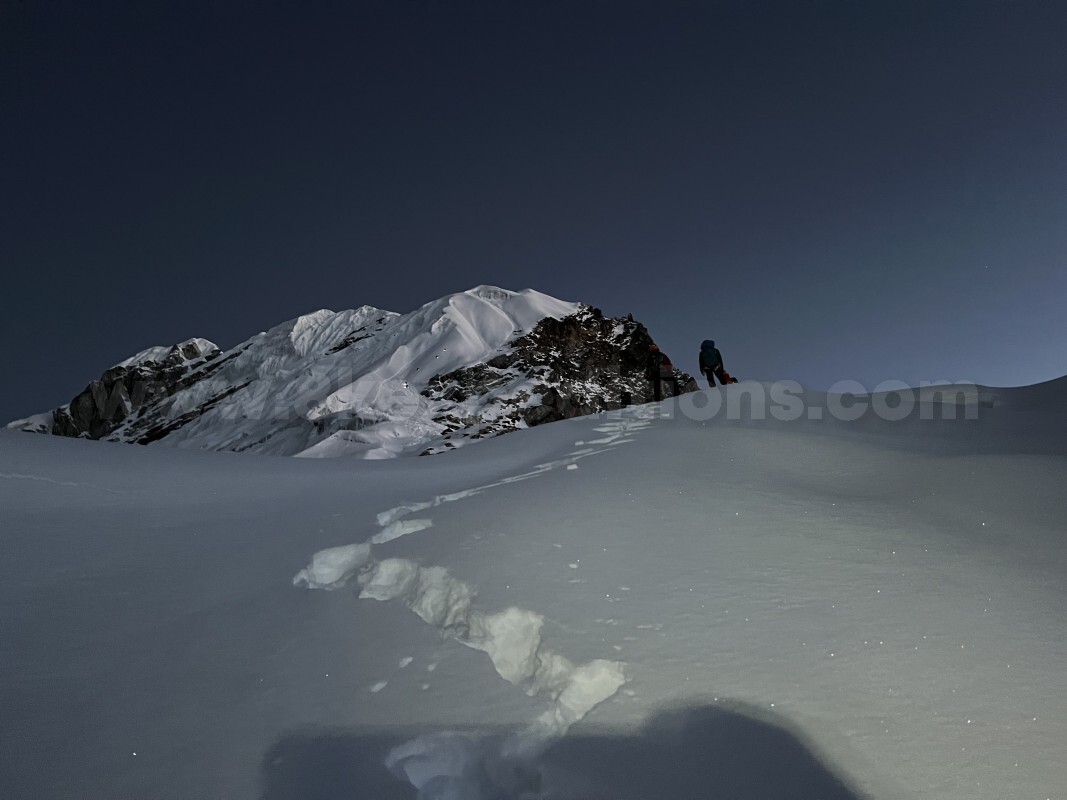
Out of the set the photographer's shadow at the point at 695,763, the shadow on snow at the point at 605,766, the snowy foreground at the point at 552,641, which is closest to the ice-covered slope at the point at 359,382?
the snowy foreground at the point at 552,641

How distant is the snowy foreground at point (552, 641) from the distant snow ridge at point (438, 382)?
8842cm

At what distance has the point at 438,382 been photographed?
440ft

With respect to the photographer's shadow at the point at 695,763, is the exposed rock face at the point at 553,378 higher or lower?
higher

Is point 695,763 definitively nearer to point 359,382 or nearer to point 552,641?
point 552,641

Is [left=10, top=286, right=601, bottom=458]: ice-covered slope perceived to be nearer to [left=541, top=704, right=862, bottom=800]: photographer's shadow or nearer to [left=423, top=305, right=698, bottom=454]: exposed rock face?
[left=423, top=305, right=698, bottom=454]: exposed rock face

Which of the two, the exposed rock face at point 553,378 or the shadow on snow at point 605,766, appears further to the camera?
the exposed rock face at point 553,378

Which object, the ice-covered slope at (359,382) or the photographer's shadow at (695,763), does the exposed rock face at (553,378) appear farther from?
the photographer's shadow at (695,763)

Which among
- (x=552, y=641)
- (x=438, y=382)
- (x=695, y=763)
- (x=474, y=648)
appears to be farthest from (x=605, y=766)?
(x=438, y=382)

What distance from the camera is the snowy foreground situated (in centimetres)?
177

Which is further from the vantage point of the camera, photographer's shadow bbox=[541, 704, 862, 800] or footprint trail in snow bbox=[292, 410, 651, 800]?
footprint trail in snow bbox=[292, 410, 651, 800]

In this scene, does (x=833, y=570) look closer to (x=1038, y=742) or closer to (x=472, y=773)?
(x=1038, y=742)

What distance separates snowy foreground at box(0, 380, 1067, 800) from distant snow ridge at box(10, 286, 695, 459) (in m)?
88.4

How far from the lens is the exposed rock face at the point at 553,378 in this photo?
12138 centimetres

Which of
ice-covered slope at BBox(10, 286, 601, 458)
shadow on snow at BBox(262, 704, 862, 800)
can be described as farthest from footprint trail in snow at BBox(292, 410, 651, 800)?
ice-covered slope at BBox(10, 286, 601, 458)
